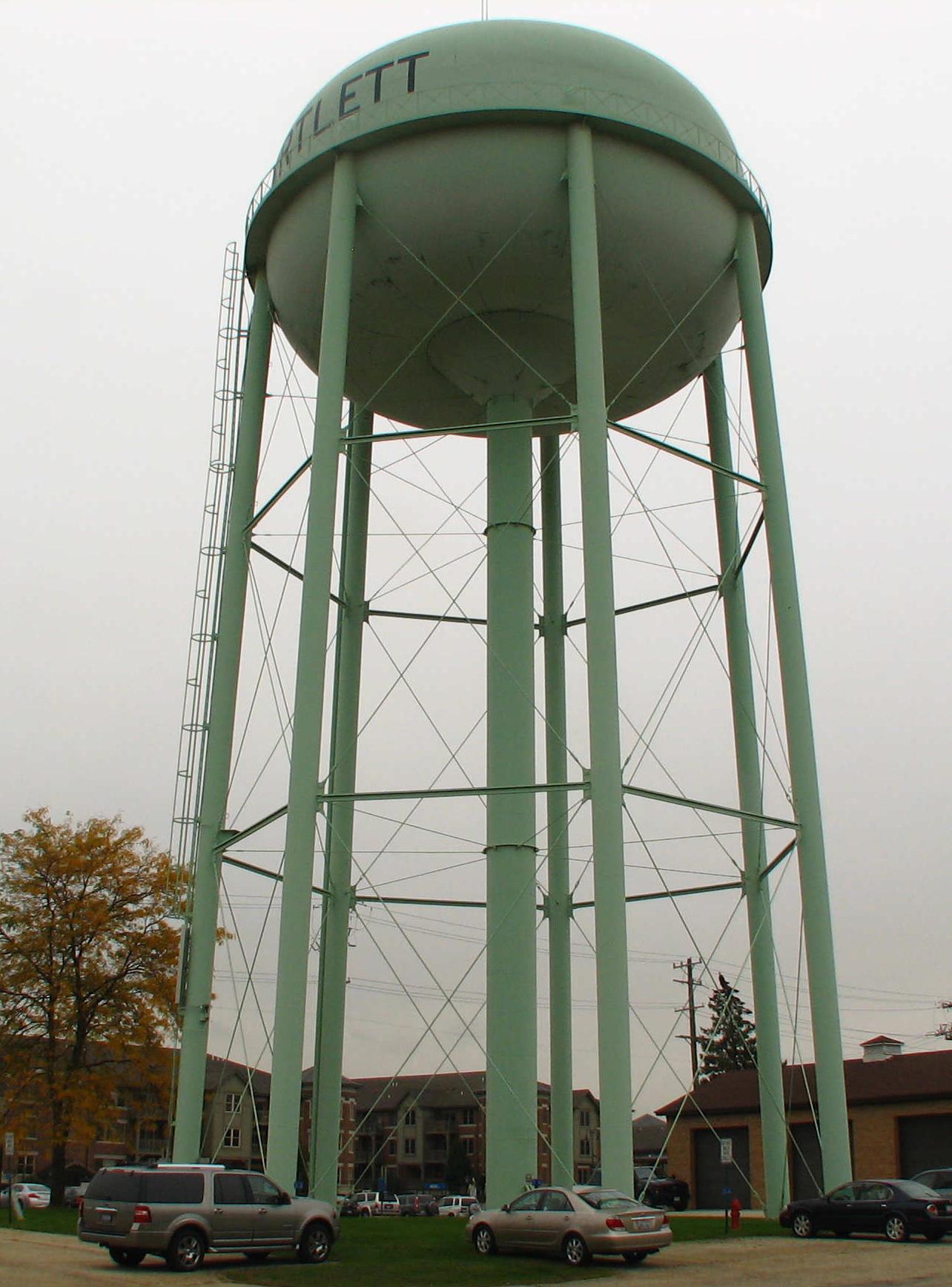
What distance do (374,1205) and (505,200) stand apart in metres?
33.0

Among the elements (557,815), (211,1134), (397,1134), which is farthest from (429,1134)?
(557,815)

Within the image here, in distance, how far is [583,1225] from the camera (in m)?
13.0

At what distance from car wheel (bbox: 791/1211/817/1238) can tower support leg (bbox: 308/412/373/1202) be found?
5925 millimetres

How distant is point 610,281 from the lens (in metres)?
16.4

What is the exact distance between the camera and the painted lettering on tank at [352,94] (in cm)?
1572

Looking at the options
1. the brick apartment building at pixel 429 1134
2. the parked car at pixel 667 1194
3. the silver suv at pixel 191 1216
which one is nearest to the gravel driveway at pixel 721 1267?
the silver suv at pixel 191 1216

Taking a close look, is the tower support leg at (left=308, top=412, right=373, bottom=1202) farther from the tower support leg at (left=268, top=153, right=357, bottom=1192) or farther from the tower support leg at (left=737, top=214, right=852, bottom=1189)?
the tower support leg at (left=737, top=214, right=852, bottom=1189)

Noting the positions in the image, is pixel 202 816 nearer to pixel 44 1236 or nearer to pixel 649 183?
pixel 44 1236

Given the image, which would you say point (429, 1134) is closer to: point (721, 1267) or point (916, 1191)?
point (916, 1191)

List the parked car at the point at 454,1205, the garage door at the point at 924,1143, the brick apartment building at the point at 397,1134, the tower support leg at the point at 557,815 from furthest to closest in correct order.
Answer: the brick apartment building at the point at 397,1134 → the parked car at the point at 454,1205 → the garage door at the point at 924,1143 → the tower support leg at the point at 557,815

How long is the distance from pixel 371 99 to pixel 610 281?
3.52 metres

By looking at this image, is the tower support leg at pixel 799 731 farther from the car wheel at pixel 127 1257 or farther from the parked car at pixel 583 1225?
the car wheel at pixel 127 1257

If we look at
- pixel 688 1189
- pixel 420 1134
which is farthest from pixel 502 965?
pixel 420 1134

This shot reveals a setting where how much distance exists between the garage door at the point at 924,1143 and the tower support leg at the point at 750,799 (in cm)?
1229
